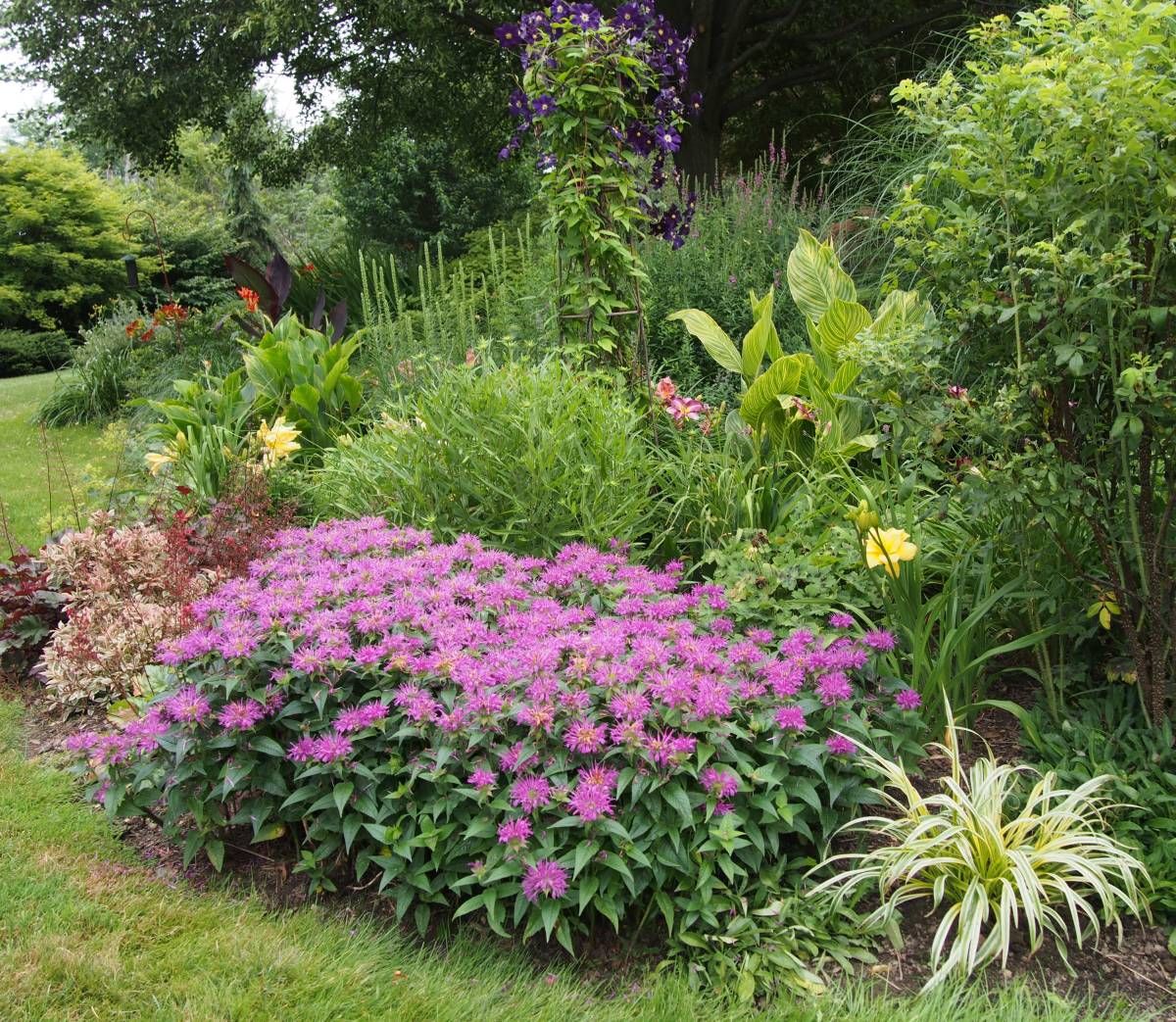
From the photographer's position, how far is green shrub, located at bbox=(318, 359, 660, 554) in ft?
11.2

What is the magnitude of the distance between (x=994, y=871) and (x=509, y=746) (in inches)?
45.2

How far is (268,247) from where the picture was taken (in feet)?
68.0

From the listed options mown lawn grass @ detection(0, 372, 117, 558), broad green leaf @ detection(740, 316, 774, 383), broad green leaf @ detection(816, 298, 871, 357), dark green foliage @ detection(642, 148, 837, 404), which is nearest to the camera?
broad green leaf @ detection(816, 298, 871, 357)

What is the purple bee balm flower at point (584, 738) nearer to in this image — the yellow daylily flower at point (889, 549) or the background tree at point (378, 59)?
the yellow daylily flower at point (889, 549)

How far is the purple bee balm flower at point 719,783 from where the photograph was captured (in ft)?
6.91

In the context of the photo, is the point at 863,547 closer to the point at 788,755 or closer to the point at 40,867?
the point at 788,755

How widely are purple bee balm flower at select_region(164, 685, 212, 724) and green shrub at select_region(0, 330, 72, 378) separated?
52.1ft

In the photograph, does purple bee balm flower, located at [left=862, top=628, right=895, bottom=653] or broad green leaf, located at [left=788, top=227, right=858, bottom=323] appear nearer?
purple bee balm flower, located at [left=862, top=628, right=895, bottom=653]

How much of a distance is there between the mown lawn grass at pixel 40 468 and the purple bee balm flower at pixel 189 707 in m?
2.58

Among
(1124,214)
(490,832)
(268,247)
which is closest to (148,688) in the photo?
(490,832)

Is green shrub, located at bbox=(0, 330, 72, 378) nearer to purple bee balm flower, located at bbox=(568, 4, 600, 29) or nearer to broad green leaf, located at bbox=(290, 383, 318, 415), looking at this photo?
broad green leaf, located at bbox=(290, 383, 318, 415)

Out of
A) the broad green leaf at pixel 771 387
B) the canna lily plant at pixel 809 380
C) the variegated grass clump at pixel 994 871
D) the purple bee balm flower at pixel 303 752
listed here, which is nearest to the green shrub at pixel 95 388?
the canna lily plant at pixel 809 380

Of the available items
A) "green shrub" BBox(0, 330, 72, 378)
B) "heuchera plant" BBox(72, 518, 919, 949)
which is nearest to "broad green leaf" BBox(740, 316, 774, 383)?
"heuchera plant" BBox(72, 518, 919, 949)

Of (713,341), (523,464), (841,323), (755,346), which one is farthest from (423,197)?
(523,464)
